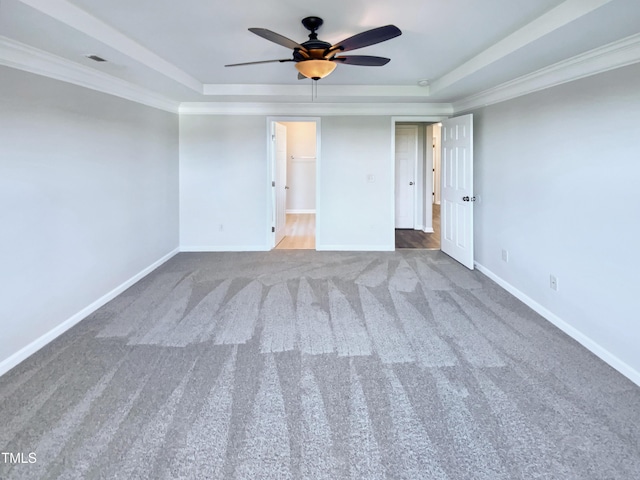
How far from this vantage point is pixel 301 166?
999 centimetres

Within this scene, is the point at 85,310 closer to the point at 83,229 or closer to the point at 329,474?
the point at 83,229

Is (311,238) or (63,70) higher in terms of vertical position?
(63,70)

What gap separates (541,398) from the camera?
2.12m

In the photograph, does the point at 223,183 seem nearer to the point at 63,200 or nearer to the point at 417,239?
the point at 63,200

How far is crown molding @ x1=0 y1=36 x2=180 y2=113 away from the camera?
2.50m

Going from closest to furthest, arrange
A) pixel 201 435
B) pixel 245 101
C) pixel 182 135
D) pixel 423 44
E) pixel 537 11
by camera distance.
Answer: pixel 201 435 < pixel 537 11 < pixel 423 44 < pixel 245 101 < pixel 182 135

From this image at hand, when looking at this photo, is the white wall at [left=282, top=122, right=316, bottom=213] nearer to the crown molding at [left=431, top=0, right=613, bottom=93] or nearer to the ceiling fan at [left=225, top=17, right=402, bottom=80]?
the crown molding at [left=431, top=0, right=613, bottom=93]

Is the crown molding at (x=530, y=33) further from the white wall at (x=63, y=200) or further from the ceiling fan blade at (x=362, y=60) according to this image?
the white wall at (x=63, y=200)

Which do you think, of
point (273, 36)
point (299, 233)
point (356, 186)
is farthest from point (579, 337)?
point (299, 233)

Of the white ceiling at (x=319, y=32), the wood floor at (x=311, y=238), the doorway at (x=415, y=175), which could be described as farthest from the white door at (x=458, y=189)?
the doorway at (x=415, y=175)

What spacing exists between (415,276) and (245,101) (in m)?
3.41

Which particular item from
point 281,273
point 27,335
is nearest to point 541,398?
point 281,273

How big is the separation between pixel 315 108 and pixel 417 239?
2.99 m

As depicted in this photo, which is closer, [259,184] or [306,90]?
[306,90]
